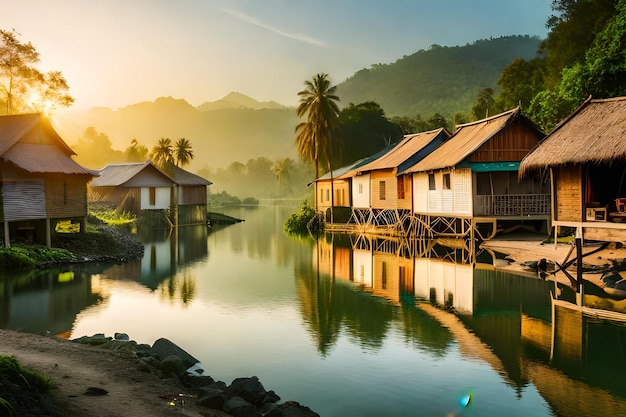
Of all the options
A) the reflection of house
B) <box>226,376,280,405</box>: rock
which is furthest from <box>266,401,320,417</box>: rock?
the reflection of house

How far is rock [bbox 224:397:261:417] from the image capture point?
372 inches

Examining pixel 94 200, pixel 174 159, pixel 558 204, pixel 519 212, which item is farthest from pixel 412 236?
pixel 174 159

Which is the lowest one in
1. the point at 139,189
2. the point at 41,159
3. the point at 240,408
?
the point at 240,408

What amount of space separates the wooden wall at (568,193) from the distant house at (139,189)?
130 ft

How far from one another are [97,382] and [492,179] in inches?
977

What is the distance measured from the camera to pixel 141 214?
54.0 metres

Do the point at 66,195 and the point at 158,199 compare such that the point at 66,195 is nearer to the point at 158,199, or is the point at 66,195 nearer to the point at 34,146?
the point at 34,146

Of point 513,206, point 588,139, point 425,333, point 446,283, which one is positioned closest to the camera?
point 425,333

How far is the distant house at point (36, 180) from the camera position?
90.4 ft

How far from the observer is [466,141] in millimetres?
32219

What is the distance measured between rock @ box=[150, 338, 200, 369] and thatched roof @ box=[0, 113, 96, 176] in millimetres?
18312

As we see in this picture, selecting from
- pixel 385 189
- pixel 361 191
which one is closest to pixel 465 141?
pixel 385 189

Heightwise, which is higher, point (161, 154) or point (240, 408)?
point (161, 154)

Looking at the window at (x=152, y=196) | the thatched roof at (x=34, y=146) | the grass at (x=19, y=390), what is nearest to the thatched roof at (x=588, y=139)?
the grass at (x=19, y=390)
